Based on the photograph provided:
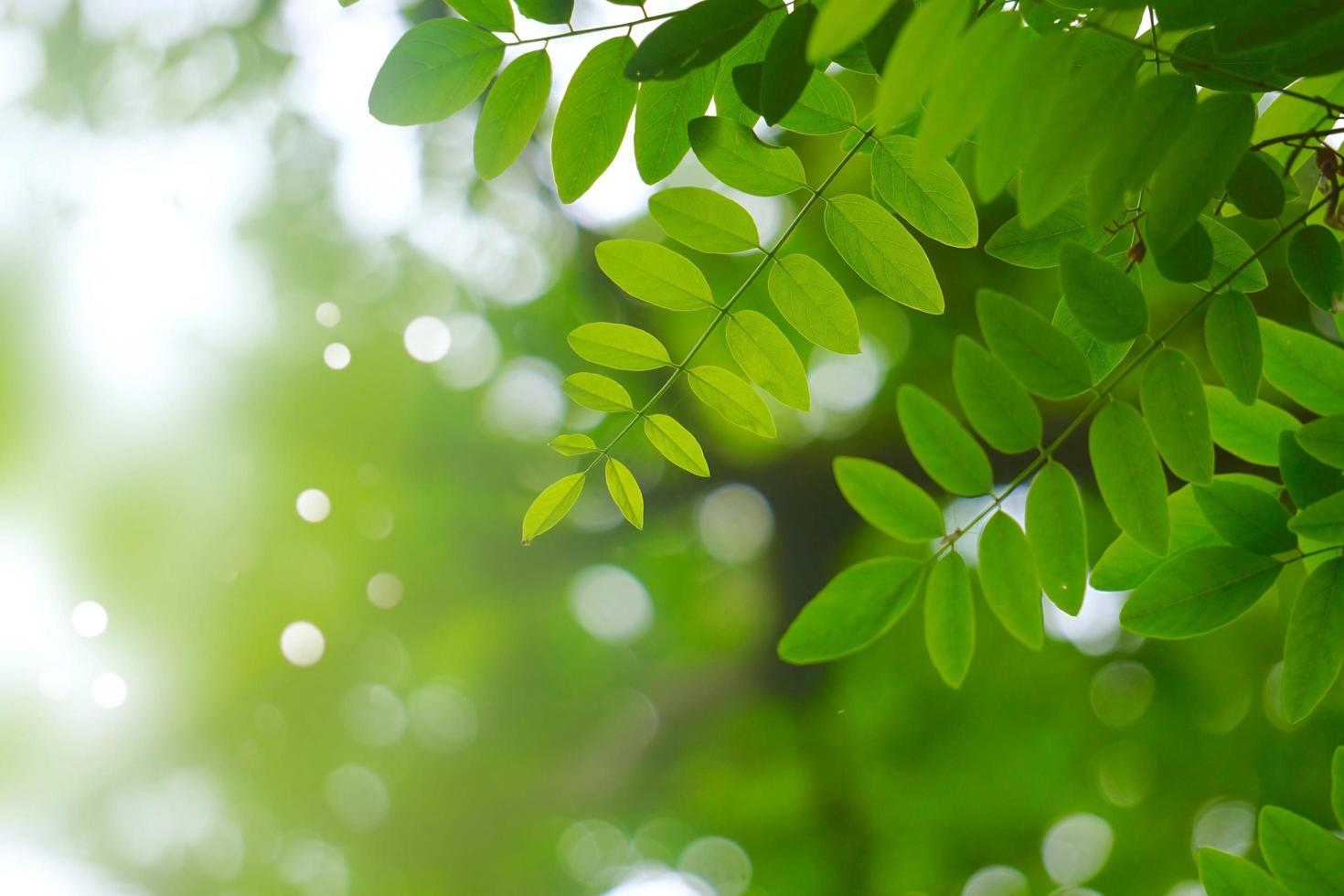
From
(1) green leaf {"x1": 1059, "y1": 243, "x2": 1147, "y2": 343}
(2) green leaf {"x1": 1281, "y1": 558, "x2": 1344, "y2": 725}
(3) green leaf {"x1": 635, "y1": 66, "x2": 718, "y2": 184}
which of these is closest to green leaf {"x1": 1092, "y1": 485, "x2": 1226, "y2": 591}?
(2) green leaf {"x1": 1281, "y1": 558, "x2": 1344, "y2": 725}

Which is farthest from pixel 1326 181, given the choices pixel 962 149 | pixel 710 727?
pixel 710 727

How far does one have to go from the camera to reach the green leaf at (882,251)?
86cm

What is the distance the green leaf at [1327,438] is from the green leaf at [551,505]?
646 millimetres

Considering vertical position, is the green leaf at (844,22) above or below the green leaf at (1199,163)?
below

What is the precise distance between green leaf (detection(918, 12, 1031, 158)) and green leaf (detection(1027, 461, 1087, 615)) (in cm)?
33

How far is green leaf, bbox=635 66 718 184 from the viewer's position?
861 mm

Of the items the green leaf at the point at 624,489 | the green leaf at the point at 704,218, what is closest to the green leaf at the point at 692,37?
the green leaf at the point at 704,218

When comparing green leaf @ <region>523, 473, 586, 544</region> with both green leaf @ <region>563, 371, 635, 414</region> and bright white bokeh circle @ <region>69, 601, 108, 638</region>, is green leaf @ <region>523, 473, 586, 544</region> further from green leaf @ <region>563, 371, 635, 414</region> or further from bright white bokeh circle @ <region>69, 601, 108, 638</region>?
bright white bokeh circle @ <region>69, 601, 108, 638</region>

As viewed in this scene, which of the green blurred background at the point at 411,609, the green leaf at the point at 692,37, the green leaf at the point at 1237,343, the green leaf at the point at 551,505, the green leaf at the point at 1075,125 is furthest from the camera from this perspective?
the green blurred background at the point at 411,609

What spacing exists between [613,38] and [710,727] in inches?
147

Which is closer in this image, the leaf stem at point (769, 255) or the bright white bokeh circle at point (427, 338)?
the leaf stem at point (769, 255)

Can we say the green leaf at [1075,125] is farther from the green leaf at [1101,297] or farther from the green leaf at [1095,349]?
the green leaf at [1095,349]

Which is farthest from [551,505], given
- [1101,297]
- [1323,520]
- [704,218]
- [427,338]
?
[427,338]

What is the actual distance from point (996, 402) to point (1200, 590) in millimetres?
240
